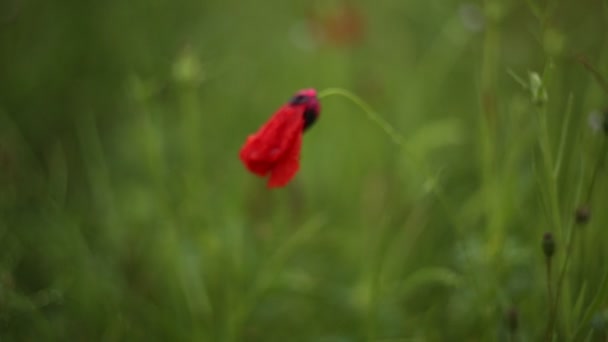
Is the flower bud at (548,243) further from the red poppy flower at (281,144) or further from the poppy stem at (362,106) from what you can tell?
the red poppy flower at (281,144)

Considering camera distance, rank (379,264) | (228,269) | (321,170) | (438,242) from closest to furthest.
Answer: (379,264) < (228,269) < (438,242) < (321,170)

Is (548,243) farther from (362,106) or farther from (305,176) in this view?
(305,176)

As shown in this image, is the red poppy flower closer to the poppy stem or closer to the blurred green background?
the poppy stem

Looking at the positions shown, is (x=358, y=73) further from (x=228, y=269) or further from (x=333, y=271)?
(x=228, y=269)

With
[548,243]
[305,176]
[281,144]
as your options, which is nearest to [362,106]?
[281,144]

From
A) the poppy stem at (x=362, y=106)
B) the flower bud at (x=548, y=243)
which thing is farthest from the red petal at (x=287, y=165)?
the flower bud at (x=548, y=243)

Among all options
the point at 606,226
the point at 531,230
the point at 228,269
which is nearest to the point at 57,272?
the point at 228,269
